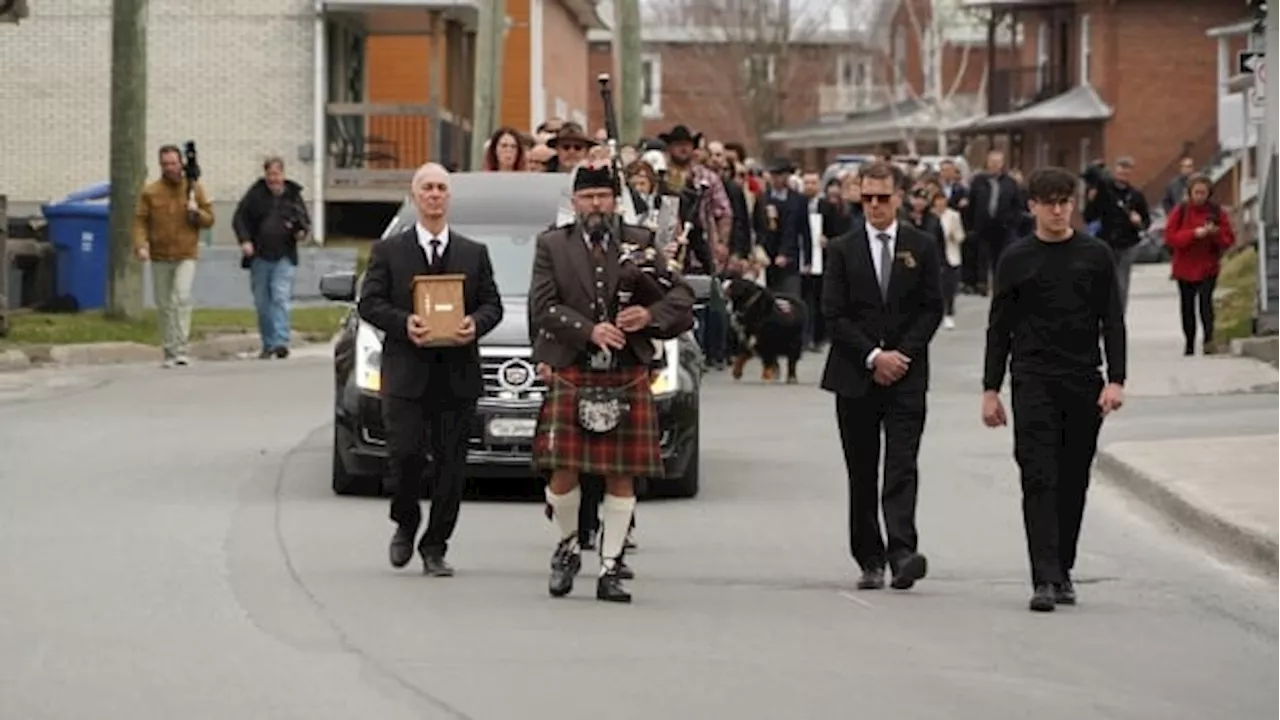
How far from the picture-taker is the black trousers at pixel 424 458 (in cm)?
1358

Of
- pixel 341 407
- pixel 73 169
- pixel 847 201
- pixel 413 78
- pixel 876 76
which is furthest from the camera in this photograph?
pixel 876 76

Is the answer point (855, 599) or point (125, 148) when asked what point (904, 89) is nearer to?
point (125, 148)

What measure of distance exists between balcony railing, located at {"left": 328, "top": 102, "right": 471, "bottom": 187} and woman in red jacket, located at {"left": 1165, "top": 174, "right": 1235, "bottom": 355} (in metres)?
20.4

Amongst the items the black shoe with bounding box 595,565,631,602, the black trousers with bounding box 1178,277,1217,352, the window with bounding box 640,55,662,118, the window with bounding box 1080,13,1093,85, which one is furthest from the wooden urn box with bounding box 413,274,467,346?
the window with bounding box 640,55,662,118

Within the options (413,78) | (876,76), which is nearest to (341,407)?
(413,78)

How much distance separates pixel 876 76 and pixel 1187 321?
3311 inches

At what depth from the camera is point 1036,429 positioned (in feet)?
42.5

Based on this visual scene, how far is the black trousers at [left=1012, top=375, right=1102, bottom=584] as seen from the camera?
12938 millimetres

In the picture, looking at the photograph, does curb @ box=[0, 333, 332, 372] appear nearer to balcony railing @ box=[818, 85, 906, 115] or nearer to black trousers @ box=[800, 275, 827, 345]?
black trousers @ box=[800, 275, 827, 345]

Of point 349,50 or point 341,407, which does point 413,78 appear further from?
point 341,407

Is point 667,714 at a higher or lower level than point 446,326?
lower

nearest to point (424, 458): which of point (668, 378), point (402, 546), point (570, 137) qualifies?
point (402, 546)

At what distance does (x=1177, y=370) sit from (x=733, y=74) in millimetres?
74912

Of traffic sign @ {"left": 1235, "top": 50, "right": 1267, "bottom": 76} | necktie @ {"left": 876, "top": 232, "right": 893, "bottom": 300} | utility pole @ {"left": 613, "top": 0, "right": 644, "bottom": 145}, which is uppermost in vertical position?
utility pole @ {"left": 613, "top": 0, "right": 644, "bottom": 145}
